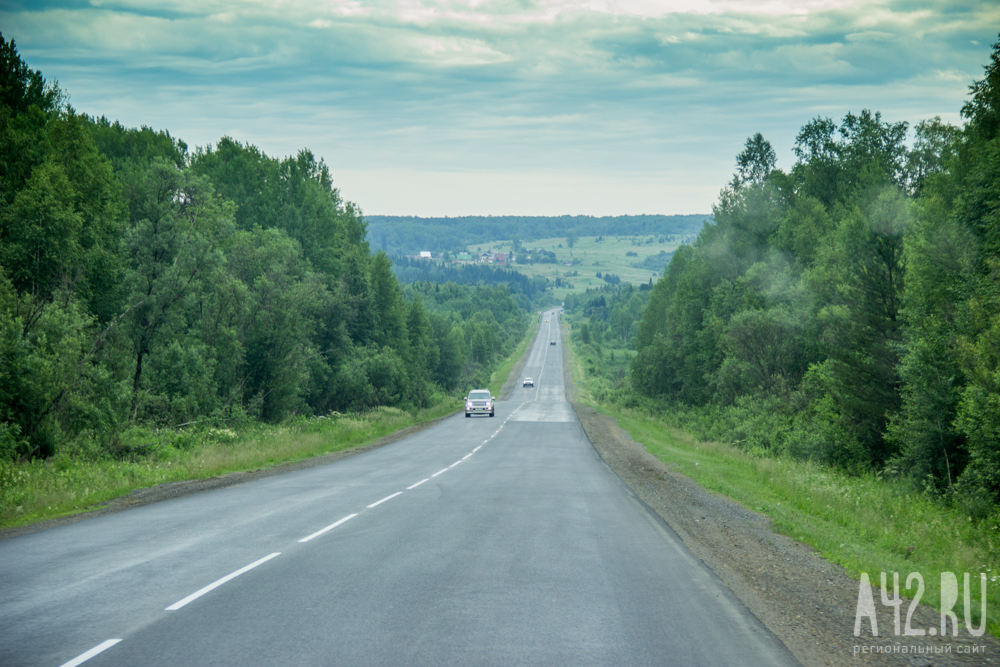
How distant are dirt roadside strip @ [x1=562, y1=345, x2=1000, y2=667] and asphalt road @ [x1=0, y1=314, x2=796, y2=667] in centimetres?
32

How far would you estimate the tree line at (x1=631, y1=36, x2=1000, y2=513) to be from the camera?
770 inches

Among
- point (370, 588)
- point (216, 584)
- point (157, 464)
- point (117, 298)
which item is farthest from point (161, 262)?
point (370, 588)

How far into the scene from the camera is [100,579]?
303 inches

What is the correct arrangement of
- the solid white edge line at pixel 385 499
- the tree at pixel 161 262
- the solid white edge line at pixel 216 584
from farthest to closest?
the tree at pixel 161 262 < the solid white edge line at pixel 385 499 < the solid white edge line at pixel 216 584

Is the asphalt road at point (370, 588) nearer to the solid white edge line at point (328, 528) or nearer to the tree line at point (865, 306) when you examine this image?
the solid white edge line at point (328, 528)

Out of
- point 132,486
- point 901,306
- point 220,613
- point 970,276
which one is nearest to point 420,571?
point 220,613

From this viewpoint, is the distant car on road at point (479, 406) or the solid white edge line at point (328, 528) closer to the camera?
the solid white edge line at point (328, 528)

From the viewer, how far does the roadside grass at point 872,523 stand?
938cm

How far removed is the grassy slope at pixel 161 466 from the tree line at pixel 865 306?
61.3 feet

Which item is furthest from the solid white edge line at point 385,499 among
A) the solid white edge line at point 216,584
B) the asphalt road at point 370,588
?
the solid white edge line at point 216,584

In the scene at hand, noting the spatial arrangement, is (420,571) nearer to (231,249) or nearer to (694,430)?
(231,249)

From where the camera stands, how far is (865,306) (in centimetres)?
2728

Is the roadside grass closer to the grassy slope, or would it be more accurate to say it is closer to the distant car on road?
the grassy slope

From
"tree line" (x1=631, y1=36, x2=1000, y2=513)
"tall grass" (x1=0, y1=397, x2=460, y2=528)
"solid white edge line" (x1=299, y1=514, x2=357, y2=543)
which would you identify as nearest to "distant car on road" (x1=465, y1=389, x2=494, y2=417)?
"tall grass" (x1=0, y1=397, x2=460, y2=528)
